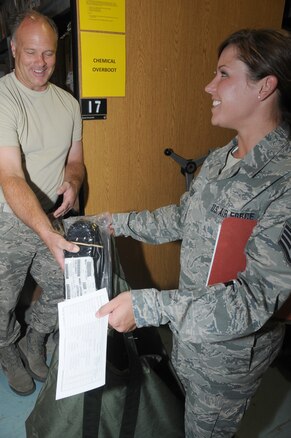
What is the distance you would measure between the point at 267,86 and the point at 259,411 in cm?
149

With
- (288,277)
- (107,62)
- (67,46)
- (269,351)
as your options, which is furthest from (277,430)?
(67,46)

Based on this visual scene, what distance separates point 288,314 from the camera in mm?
935

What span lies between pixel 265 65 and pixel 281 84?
0.06 metres

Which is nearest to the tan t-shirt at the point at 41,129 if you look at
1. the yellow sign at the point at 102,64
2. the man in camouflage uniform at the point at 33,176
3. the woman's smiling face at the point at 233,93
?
the man in camouflage uniform at the point at 33,176

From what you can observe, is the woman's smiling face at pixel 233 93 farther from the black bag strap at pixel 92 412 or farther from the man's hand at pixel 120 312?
the black bag strap at pixel 92 412

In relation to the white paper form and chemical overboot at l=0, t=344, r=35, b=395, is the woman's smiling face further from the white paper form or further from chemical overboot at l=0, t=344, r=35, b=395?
chemical overboot at l=0, t=344, r=35, b=395

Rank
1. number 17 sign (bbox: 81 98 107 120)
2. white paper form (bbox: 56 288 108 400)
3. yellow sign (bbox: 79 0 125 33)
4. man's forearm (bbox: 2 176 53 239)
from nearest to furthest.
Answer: white paper form (bbox: 56 288 108 400), man's forearm (bbox: 2 176 53 239), yellow sign (bbox: 79 0 125 33), number 17 sign (bbox: 81 98 107 120)

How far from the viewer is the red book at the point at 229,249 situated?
856mm

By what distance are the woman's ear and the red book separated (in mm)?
334

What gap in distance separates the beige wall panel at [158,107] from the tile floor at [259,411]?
870 mm

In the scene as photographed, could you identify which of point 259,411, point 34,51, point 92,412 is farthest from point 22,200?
point 259,411

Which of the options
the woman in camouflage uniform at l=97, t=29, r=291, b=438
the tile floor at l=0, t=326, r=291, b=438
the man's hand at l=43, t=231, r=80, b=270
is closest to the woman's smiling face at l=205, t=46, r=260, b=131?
the woman in camouflage uniform at l=97, t=29, r=291, b=438

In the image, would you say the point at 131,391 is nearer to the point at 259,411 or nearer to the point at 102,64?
the point at 259,411

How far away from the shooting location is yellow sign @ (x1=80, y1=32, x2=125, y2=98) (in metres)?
1.44
